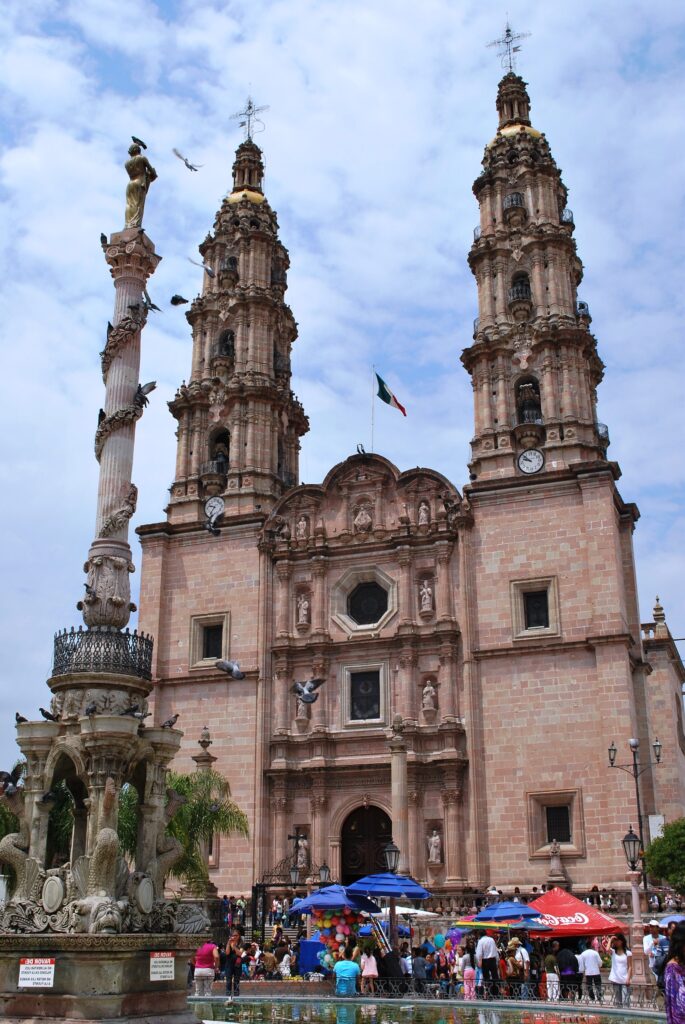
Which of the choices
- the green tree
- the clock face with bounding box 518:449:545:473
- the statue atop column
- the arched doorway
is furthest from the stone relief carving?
the clock face with bounding box 518:449:545:473

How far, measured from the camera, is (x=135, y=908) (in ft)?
47.2

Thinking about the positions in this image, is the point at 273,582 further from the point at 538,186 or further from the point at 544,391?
the point at 538,186

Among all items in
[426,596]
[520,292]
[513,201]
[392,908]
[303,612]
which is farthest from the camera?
[513,201]

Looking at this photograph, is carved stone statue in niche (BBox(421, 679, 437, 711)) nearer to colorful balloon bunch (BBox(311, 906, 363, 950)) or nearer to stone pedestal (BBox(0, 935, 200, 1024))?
colorful balloon bunch (BBox(311, 906, 363, 950))

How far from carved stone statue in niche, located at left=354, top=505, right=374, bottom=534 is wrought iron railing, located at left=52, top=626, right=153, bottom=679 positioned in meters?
23.4

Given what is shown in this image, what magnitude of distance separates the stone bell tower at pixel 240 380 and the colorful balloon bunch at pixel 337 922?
775 inches

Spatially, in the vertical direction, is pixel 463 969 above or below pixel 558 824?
below

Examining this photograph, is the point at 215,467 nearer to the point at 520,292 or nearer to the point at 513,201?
the point at 520,292

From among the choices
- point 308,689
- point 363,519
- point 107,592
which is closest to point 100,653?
point 107,592

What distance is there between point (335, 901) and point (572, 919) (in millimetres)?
5001

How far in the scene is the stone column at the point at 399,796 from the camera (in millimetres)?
32438

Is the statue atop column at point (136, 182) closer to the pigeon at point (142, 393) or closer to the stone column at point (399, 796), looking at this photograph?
the pigeon at point (142, 393)

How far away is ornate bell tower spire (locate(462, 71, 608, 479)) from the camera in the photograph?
126ft

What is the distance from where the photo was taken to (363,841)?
119ft
